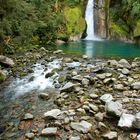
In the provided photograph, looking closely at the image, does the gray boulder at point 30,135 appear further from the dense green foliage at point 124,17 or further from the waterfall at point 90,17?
the waterfall at point 90,17

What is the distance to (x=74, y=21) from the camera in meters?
22.8

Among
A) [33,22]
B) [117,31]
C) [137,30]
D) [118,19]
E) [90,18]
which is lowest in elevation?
[117,31]

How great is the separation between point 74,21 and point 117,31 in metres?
3.31

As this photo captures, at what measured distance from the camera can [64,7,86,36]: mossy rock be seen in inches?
874

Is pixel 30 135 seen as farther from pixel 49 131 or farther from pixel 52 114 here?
pixel 52 114

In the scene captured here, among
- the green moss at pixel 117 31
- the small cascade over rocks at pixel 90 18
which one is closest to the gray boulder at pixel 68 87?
the green moss at pixel 117 31

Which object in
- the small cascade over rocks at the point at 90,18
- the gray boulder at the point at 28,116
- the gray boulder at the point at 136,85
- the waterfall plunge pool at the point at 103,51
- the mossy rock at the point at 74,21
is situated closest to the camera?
the gray boulder at the point at 28,116

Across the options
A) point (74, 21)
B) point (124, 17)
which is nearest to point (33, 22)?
point (74, 21)

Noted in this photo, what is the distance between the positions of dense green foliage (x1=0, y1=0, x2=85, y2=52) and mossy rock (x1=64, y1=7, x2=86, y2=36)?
40 centimetres

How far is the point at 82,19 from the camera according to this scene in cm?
2364

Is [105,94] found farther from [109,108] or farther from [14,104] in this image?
[14,104]

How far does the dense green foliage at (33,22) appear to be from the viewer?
8.54m

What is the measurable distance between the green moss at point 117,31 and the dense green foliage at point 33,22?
3324 millimetres

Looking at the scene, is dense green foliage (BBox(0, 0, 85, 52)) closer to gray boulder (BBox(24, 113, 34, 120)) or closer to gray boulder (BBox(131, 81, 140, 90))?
gray boulder (BBox(24, 113, 34, 120))
